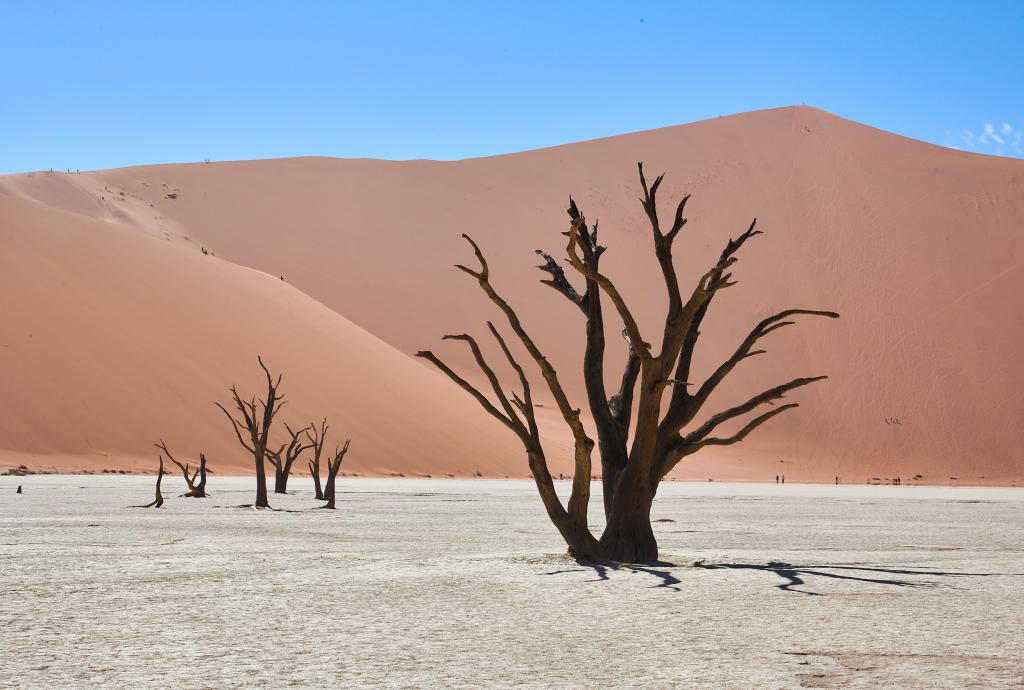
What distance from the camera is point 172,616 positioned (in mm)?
6988

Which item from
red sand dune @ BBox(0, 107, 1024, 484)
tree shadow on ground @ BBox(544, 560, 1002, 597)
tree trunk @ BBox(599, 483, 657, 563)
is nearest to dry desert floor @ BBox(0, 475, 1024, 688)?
tree shadow on ground @ BBox(544, 560, 1002, 597)

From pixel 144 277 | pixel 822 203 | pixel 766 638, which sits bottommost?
pixel 766 638

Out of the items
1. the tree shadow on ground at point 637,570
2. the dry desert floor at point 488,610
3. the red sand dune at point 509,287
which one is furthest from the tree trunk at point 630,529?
the red sand dune at point 509,287

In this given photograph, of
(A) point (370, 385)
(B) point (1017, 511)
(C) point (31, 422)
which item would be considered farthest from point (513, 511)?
(A) point (370, 385)

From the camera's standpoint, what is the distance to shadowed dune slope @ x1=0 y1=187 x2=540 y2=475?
128 ft

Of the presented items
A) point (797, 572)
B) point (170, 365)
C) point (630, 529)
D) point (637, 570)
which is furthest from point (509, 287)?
point (797, 572)

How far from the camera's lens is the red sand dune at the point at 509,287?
A: 4331cm

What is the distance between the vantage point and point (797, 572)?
31.6 ft

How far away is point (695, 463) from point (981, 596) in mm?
47989

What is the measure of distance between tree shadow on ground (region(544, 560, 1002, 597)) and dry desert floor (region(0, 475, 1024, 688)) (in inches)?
1.3

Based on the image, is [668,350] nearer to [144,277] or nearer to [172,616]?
[172,616]

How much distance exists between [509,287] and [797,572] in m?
59.4

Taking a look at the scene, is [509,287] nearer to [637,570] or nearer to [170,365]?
[170,365]

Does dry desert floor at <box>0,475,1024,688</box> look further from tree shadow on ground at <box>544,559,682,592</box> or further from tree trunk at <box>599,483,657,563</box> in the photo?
tree trunk at <box>599,483,657,563</box>
